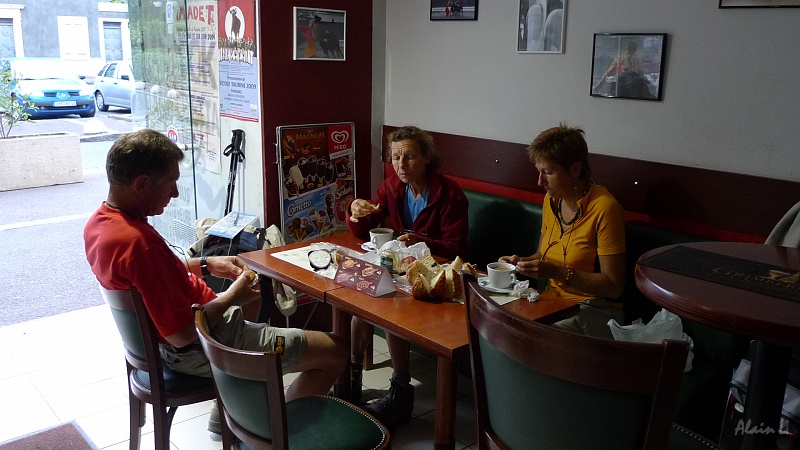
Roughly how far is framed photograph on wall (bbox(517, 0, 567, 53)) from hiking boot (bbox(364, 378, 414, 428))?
171 cm

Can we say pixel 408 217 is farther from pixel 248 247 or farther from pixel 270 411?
pixel 270 411

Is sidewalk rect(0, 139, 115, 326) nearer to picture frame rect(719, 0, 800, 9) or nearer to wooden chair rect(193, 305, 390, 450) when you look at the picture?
wooden chair rect(193, 305, 390, 450)

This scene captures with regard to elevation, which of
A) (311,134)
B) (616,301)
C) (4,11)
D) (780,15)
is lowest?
(616,301)

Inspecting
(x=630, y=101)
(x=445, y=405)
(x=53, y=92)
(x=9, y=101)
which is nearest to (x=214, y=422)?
(x=445, y=405)

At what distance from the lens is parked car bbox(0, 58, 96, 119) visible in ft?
38.6

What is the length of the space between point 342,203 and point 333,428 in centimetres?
221

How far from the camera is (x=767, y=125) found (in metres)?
2.57

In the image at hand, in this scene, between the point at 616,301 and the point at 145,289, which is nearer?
the point at 145,289

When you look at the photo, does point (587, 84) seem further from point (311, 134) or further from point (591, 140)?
point (311, 134)

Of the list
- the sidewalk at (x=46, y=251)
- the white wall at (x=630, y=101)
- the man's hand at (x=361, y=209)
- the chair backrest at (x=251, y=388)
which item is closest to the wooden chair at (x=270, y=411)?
the chair backrest at (x=251, y=388)

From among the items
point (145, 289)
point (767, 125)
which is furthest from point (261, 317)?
point (767, 125)

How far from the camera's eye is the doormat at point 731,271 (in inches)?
71.2

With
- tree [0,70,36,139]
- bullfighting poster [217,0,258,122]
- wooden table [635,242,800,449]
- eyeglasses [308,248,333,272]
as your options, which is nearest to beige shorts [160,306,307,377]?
eyeglasses [308,248,333,272]

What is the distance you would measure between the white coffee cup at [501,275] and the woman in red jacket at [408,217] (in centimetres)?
64
